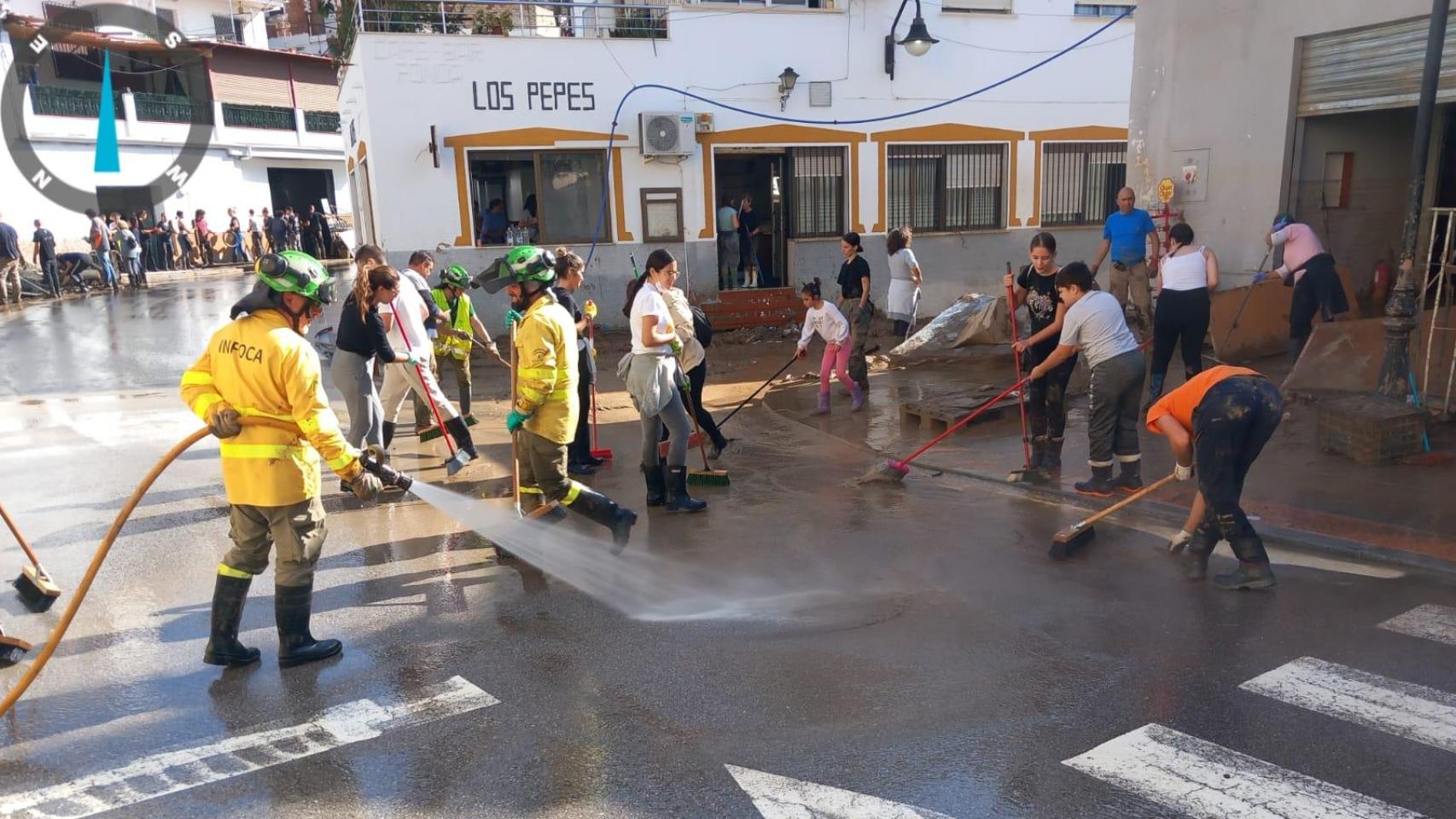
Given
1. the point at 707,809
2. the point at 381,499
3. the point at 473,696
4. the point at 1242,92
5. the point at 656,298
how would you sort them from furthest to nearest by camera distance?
the point at 1242,92
the point at 381,499
the point at 656,298
the point at 473,696
the point at 707,809

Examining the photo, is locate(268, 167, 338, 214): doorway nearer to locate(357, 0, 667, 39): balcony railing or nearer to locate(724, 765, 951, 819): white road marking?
locate(357, 0, 667, 39): balcony railing

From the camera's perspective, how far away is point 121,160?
97.7 ft

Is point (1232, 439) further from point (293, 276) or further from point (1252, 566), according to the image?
point (293, 276)

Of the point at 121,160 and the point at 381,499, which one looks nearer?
the point at 381,499

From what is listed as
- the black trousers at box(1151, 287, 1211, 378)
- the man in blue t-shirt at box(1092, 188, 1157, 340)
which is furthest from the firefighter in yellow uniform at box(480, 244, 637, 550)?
the man in blue t-shirt at box(1092, 188, 1157, 340)

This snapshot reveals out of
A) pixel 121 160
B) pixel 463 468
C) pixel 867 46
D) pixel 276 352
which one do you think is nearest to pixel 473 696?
pixel 276 352

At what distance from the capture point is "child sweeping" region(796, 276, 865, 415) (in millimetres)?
10102

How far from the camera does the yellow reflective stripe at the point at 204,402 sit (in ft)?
14.5

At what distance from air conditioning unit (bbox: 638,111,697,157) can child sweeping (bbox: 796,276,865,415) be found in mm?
6257

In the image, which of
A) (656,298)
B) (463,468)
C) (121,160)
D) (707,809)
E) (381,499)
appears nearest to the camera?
(707,809)

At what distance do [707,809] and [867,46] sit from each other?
15329mm

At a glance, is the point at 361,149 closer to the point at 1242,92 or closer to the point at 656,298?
the point at 656,298

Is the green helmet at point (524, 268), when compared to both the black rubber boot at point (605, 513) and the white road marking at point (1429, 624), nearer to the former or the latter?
the black rubber boot at point (605, 513)

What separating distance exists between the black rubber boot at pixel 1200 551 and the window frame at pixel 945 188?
12.3 m
